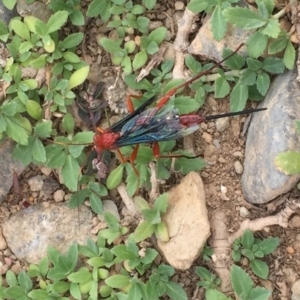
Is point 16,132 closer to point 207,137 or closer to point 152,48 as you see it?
point 152,48

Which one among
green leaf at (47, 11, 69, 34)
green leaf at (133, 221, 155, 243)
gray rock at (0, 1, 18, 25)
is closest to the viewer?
green leaf at (133, 221, 155, 243)

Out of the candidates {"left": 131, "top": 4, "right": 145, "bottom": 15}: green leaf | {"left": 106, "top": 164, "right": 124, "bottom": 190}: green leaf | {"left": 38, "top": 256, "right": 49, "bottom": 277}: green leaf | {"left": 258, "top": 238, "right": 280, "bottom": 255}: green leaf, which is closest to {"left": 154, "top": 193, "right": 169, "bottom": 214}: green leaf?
{"left": 106, "top": 164, "right": 124, "bottom": 190}: green leaf

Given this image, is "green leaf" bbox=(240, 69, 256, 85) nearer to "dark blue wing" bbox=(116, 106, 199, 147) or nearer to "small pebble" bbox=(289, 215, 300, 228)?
"dark blue wing" bbox=(116, 106, 199, 147)

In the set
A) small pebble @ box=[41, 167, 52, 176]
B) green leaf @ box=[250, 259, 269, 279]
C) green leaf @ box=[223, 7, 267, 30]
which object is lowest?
green leaf @ box=[250, 259, 269, 279]

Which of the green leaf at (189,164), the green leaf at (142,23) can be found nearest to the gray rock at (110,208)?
the green leaf at (189,164)

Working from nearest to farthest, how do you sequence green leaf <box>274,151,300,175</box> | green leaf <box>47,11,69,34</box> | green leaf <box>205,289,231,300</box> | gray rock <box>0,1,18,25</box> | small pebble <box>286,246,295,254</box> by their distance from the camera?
green leaf <box>274,151,300,175</box> < green leaf <box>205,289,231,300</box> < small pebble <box>286,246,295,254</box> < green leaf <box>47,11,69,34</box> < gray rock <box>0,1,18,25</box>

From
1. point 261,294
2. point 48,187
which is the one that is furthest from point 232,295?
point 48,187

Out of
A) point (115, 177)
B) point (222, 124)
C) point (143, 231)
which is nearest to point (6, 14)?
point (115, 177)

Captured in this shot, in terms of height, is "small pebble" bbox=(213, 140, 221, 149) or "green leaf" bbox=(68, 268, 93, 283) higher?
"small pebble" bbox=(213, 140, 221, 149)
